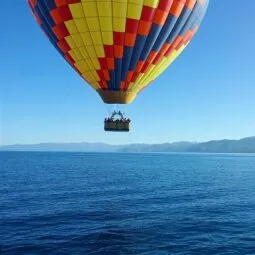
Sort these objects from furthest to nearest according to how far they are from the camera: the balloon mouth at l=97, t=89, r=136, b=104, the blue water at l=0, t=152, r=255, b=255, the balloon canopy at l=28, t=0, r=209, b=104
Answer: the blue water at l=0, t=152, r=255, b=255
the balloon mouth at l=97, t=89, r=136, b=104
the balloon canopy at l=28, t=0, r=209, b=104

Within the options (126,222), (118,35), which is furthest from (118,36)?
(126,222)

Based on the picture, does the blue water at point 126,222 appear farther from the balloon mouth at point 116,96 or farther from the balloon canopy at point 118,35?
the balloon canopy at point 118,35

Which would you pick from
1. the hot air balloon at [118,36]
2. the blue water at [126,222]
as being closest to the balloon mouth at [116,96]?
the hot air balloon at [118,36]

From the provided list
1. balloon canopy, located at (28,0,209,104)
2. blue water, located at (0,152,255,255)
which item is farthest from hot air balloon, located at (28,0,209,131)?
blue water, located at (0,152,255,255)

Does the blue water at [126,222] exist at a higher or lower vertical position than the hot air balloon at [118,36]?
lower

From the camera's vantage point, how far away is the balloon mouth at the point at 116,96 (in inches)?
1292

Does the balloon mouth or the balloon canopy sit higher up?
the balloon canopy

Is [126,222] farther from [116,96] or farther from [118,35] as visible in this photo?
[118,35]

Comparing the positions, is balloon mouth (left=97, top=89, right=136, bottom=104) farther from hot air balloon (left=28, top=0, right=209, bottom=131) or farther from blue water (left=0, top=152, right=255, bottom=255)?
blue water (left=0, top=152, right=255, bottom=255)

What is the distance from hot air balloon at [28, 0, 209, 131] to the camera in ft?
96.6

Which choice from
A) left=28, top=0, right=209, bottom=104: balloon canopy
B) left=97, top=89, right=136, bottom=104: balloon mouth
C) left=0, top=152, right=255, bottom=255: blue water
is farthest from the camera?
left=0, top=152, right=255, bottom=255: blue water

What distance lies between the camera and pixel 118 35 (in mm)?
30328

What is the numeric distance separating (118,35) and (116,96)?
554 cm

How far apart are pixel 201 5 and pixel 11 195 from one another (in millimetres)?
61750
